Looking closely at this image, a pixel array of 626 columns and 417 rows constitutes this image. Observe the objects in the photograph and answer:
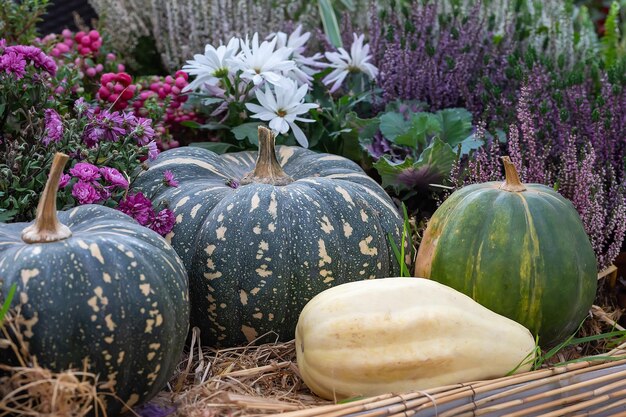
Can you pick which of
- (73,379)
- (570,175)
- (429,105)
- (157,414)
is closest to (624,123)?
(570,175)

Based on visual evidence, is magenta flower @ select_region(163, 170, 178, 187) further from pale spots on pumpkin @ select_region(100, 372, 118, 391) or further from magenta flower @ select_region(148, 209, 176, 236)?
pale spots on pumpkin @ select_region(100, 372, 118, 391)

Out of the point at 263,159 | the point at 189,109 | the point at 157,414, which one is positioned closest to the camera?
the point at 157,414

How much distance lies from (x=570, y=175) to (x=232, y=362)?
1.12m

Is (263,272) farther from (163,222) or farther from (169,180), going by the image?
(169,180)

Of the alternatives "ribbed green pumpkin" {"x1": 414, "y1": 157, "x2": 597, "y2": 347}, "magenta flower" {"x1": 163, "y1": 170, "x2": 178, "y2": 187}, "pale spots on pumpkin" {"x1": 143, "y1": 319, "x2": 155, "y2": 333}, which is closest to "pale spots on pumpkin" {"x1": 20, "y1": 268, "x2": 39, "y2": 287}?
"pale spots on pumpkin" {"x1": 143, "y1": 319, "x2": 155, "y2": 333}

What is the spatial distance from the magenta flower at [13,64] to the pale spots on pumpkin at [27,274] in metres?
0.73

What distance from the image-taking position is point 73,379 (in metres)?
1.27

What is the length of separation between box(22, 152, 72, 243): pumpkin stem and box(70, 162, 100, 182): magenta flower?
319mm

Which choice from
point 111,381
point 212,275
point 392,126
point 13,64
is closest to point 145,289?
point 111,381

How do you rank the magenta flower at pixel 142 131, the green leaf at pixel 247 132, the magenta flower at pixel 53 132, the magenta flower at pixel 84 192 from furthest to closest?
the green leaf at pixel 247 132, the magenta flower at pixel 142 131, the magenta flower at pixel 53 132, the magenta flower at pixel 84 192

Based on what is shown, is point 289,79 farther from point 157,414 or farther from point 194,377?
point 157,414

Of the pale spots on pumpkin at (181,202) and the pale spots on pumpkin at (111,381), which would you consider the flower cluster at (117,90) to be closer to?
the pale spots on pumpkin at (181,202)

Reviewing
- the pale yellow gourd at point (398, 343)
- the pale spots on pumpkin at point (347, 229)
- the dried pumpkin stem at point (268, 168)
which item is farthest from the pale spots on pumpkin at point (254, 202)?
the pale yellow gourd at point (398, 343)

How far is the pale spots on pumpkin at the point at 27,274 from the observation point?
1374mm
